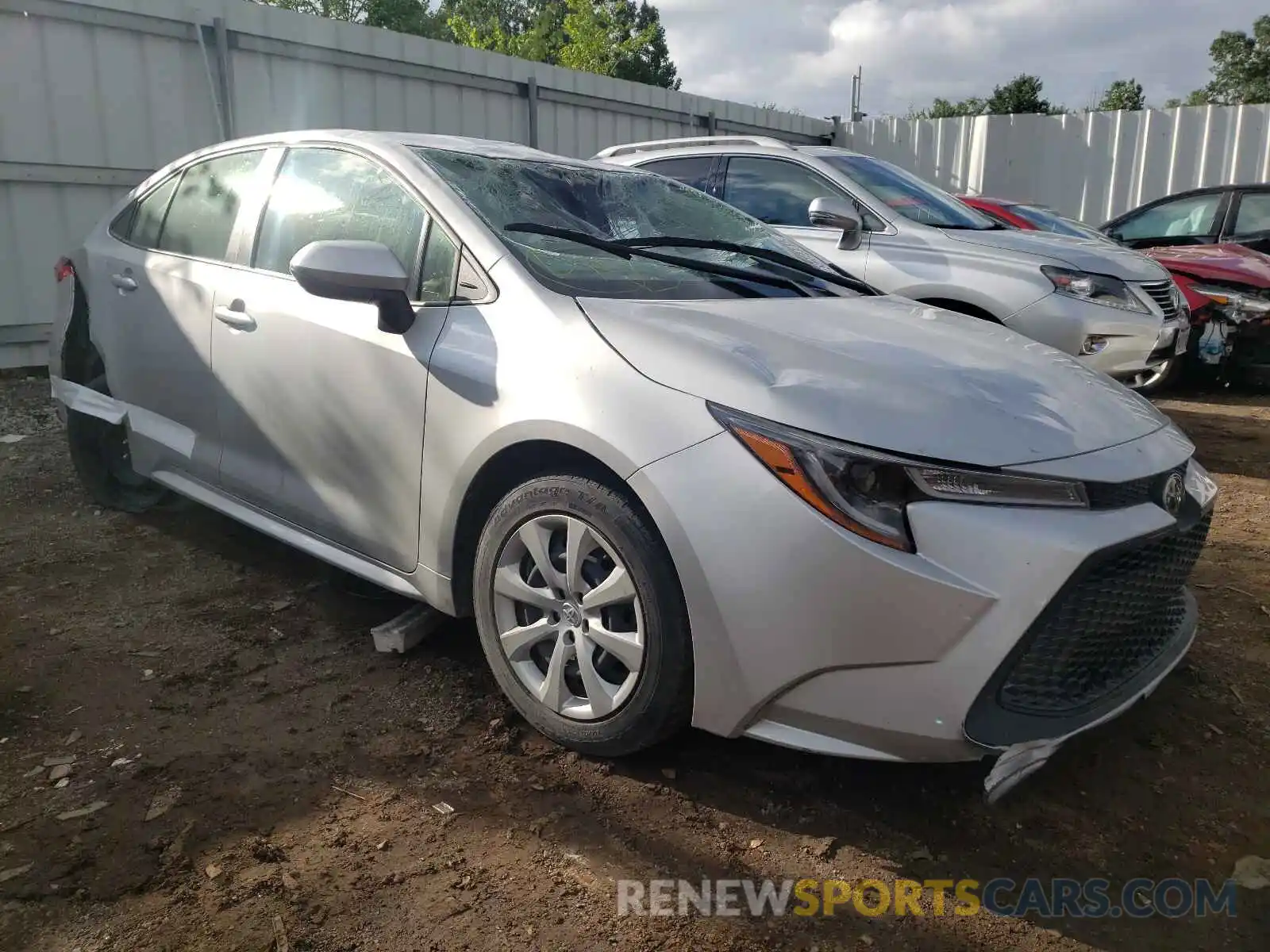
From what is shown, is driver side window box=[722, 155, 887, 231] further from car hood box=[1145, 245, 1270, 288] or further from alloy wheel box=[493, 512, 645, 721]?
alloy wheel box=[493, 512, 645, 721]

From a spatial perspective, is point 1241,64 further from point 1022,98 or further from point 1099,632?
point 1099,632

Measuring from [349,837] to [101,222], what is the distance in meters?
3.32

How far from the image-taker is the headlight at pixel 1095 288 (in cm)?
525

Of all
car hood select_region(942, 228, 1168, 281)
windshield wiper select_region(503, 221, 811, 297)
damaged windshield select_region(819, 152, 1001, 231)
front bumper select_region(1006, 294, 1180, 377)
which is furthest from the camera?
damaged windshield select_region(819, 152, 1001, 231)

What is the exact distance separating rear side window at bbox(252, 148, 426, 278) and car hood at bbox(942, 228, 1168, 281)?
373 cm

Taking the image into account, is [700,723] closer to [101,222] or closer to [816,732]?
[816,732]

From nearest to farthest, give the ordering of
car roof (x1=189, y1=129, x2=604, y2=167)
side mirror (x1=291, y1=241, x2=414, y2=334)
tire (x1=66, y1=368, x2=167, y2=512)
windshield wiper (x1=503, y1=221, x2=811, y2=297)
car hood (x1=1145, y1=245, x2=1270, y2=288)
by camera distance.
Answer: side mirror (x1=291, y1=241, x2=414, y2=334) < windshield wiper (x1=503, y1=221, x2=811, y2=297) < car roof (x1=189, y1=129, x2=604, y2=167) < tire (x1=66, y1=368, x2=167, y2=512) < car hood (x1=1145, y1=245, x2=1270, y2=288)

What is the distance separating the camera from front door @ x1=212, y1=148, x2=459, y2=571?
263 centimetres

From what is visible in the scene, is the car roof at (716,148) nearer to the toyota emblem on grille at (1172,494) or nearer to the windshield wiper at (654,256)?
the windshield wiper at (654,256)

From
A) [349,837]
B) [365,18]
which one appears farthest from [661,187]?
[365,18]

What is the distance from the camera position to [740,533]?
76.9 inches

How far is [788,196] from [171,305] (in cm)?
385

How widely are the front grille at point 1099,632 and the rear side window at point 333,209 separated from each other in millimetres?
1937

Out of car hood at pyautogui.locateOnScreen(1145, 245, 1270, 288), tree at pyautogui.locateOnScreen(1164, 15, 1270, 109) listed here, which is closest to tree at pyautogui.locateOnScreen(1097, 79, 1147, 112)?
tree at pyautogui.locateOnScreen(1164, 15, 1270, 109)
